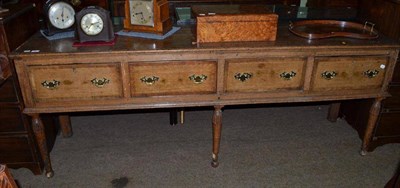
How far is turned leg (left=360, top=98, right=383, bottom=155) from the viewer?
88.5 inches

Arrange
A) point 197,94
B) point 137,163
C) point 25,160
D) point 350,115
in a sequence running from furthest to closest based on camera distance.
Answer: point 350,115 < point 137,163 < point 25,160 < point 197,94

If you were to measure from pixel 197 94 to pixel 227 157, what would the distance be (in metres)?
0.65

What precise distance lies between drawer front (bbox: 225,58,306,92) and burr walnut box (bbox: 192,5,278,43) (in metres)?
0.15

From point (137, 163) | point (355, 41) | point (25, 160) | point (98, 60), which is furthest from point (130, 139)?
point (355, 41)

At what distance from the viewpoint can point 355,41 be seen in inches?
81.0

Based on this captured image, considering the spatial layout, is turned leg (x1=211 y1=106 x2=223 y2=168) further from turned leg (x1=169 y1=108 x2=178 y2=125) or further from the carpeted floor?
turned leg (x1=169 y1=108 x2=178 y2=125)

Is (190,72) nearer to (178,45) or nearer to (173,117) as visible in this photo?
(178,45)

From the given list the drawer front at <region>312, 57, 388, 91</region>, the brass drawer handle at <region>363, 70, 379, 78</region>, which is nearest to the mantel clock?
the drawer front at <region>312, 57, 388, 91</region>

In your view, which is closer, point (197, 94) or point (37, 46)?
point (37, 46)

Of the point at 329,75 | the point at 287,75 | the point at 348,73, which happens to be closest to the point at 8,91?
the point at 287,75

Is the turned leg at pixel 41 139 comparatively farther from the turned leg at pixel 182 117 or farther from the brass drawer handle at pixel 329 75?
the brass drawer handle at pixel 329 75

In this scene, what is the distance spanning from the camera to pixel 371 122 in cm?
231

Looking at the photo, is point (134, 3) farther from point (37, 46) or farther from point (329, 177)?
point (329, 177)

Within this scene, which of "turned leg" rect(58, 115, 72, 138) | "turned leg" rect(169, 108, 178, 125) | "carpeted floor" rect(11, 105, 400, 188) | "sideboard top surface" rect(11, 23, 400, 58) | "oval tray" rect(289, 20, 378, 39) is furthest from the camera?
"turned leg" rect(169, 108, 178, 125)
